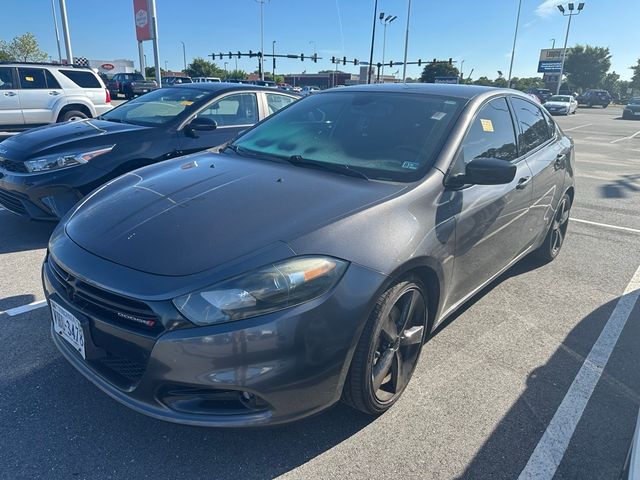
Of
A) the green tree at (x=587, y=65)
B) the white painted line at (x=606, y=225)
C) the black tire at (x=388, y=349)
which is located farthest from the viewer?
the green tree at (x=587, y=65)

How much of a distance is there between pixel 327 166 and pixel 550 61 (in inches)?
3234

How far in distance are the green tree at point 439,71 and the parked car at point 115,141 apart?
69.6 metres

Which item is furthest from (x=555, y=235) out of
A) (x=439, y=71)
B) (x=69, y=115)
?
(x=439, y=71)

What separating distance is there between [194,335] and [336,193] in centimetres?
106

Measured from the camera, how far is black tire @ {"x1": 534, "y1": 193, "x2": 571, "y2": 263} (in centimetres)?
452

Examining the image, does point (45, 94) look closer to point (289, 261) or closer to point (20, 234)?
point (20, 234)

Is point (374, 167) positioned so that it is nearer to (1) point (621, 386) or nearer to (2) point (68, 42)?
(1) point (621, 386)

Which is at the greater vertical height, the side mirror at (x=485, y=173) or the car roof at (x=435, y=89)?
the car roof at (x=435, y=89)

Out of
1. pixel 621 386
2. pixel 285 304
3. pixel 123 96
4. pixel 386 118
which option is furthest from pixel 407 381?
pixel 123 96

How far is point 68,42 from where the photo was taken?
21.4m

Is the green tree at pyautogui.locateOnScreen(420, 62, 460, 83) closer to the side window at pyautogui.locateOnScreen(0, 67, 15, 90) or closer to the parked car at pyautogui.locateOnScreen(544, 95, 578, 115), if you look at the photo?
the parked car at pyautogui.locateOnScreen(544, 95, 578, 115)

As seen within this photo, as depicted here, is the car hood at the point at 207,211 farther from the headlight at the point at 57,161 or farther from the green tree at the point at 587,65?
the green tree at the point at 587,65

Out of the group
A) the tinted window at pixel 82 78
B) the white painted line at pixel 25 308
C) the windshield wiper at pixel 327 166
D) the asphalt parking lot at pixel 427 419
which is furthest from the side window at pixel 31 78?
the windshield wiper at pixel 327 166

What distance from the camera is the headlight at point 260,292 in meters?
1.84
